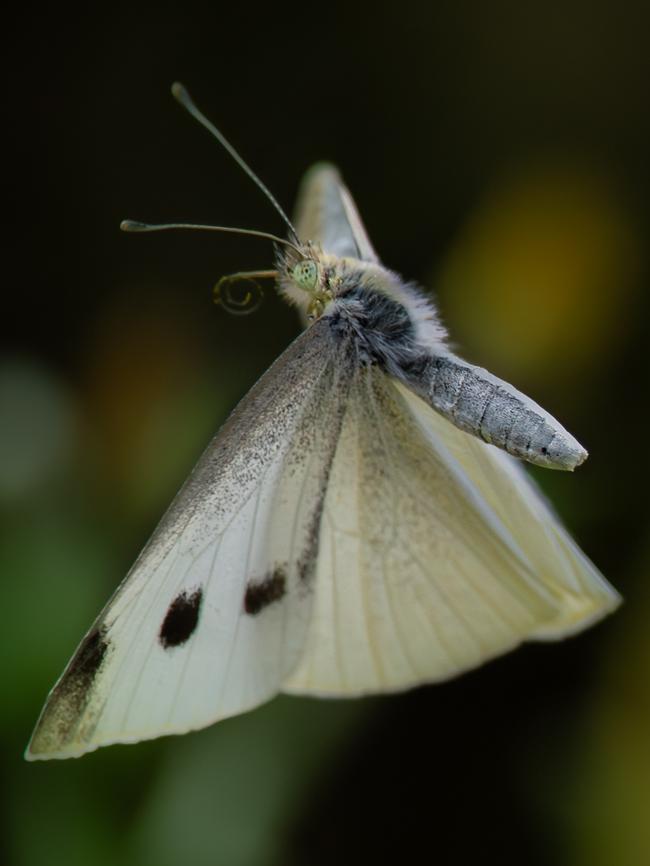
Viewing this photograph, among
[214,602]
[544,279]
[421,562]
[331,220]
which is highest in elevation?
[544,279]

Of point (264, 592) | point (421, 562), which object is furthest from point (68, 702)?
point (421, 562)

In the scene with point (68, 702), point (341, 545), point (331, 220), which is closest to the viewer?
point (68, 702)

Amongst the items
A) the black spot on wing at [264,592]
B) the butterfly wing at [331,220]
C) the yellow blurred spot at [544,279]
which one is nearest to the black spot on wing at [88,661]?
the black spot on wing at [264,592]

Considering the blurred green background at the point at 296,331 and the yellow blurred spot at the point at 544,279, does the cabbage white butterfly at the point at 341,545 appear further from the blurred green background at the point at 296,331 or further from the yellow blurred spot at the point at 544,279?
the yellow blurred spot at the point at 544,279

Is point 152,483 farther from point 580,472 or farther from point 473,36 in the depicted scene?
point 473,36

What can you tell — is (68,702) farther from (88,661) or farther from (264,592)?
(264,592)

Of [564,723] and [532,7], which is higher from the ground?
[532,7]

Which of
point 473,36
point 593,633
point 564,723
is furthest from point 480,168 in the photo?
point 564,723
